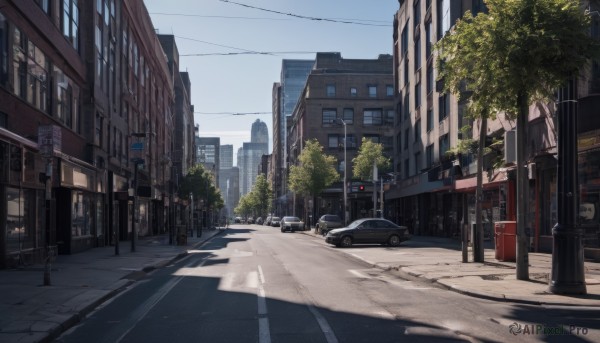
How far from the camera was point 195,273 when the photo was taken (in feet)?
56.6

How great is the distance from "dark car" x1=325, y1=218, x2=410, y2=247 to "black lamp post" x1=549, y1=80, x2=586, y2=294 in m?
18.7

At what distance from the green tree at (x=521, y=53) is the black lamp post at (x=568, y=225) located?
116cm

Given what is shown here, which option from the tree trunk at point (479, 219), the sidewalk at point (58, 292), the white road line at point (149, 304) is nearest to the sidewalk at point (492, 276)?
the tree trunk at point (479, 219)

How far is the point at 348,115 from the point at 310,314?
69912mm

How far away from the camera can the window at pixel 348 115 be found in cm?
7843

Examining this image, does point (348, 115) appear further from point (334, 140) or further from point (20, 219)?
point (20, 219)

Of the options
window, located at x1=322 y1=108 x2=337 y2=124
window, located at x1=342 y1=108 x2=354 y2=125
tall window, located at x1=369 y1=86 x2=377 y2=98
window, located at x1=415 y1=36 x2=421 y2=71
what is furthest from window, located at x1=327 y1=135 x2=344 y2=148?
window, located at x1=415 y1=36 x2=421 y2=71

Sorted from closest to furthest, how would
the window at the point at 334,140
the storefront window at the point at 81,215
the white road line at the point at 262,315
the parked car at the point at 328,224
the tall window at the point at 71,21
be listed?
the white road line at the point at 262,315 < the tall window at the point at 71,21 < the storefront window at the point at 81,215 < the parked car at the point at 328,224 < the window at the point at 334,140

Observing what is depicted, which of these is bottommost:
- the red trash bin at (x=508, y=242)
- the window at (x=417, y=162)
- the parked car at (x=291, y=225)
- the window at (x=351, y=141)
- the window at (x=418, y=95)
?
the parked car at (x=291, y=225)

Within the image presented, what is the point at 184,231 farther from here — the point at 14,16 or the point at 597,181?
the point at 597,181

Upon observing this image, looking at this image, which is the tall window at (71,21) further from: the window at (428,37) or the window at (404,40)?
the window at (404,40)

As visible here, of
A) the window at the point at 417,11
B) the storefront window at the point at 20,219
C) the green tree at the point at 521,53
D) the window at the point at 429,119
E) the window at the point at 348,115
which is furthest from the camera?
the window at the point at 348,115

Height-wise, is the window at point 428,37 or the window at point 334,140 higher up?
the window at point 428,37

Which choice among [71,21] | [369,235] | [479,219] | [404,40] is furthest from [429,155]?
[71,21]
